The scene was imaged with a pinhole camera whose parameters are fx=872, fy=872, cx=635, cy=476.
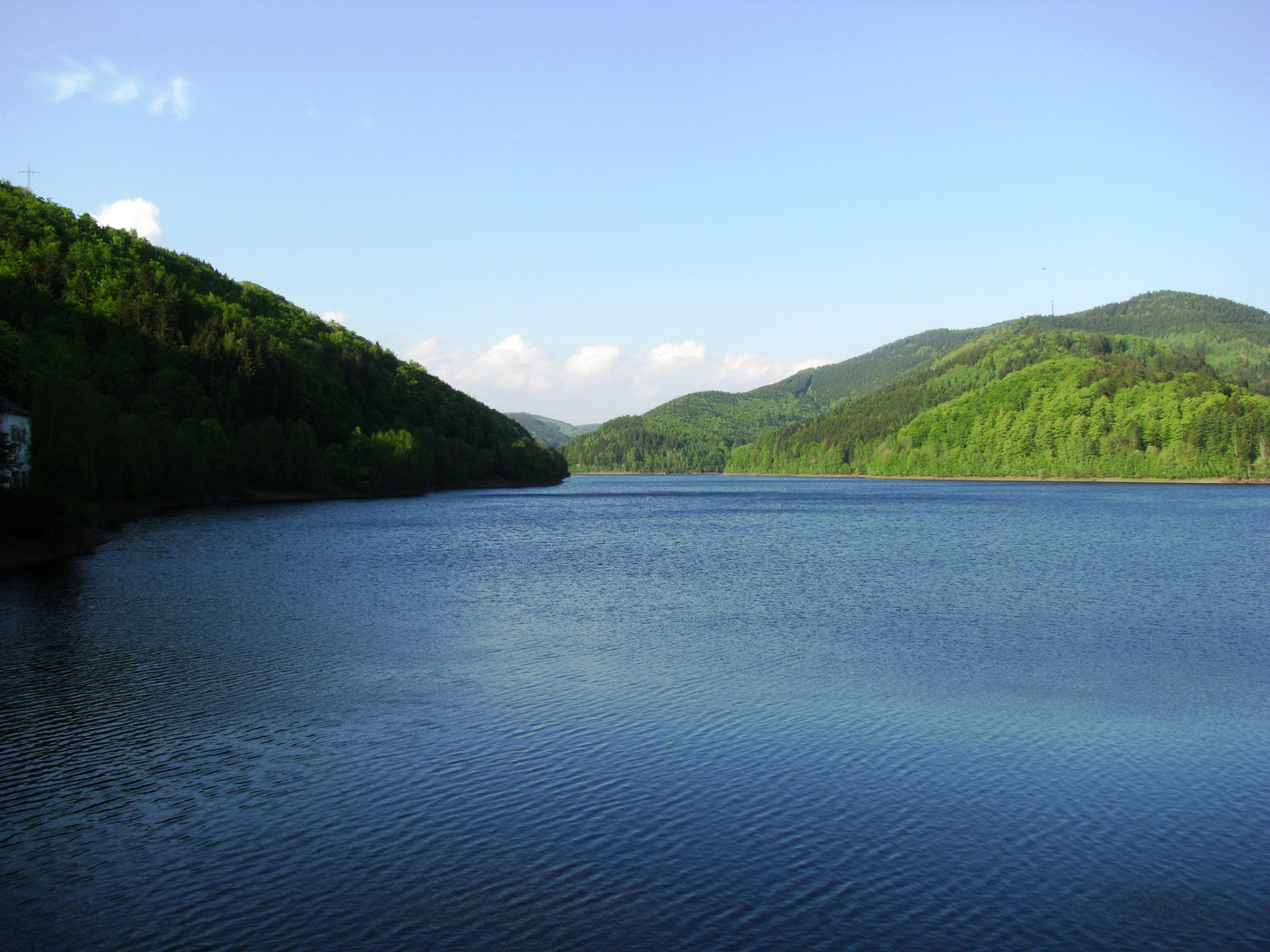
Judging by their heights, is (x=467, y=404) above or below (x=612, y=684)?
above

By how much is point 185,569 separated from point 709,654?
1124 inches

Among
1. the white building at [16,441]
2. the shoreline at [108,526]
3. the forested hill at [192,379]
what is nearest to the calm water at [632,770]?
the shoreline at [108,526]

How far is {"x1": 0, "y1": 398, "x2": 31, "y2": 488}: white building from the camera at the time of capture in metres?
41.1

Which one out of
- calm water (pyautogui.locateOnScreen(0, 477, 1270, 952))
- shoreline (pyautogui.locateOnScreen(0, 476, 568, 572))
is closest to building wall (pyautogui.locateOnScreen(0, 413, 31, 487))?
shoreline (pyautogui.locateOnScreen(0, 476, 568, 572))

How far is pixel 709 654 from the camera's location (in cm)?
2348

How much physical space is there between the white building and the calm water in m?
9.71

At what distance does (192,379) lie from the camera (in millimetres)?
106750

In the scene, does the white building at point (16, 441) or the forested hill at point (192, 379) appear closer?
the white building at point (16, 441)

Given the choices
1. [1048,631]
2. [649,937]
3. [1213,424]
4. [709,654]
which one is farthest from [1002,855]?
Result: [1213,424]

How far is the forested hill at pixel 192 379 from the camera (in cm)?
7812

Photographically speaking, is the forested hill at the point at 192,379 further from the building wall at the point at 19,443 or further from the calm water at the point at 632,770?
the calm water at the point at 632,770

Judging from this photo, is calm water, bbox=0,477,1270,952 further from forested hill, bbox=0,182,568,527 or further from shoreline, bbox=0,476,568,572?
forested hill, bbox=0,182,568,527

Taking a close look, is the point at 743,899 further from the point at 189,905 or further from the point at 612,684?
the point at 612,684

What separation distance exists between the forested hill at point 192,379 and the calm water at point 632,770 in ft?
130
